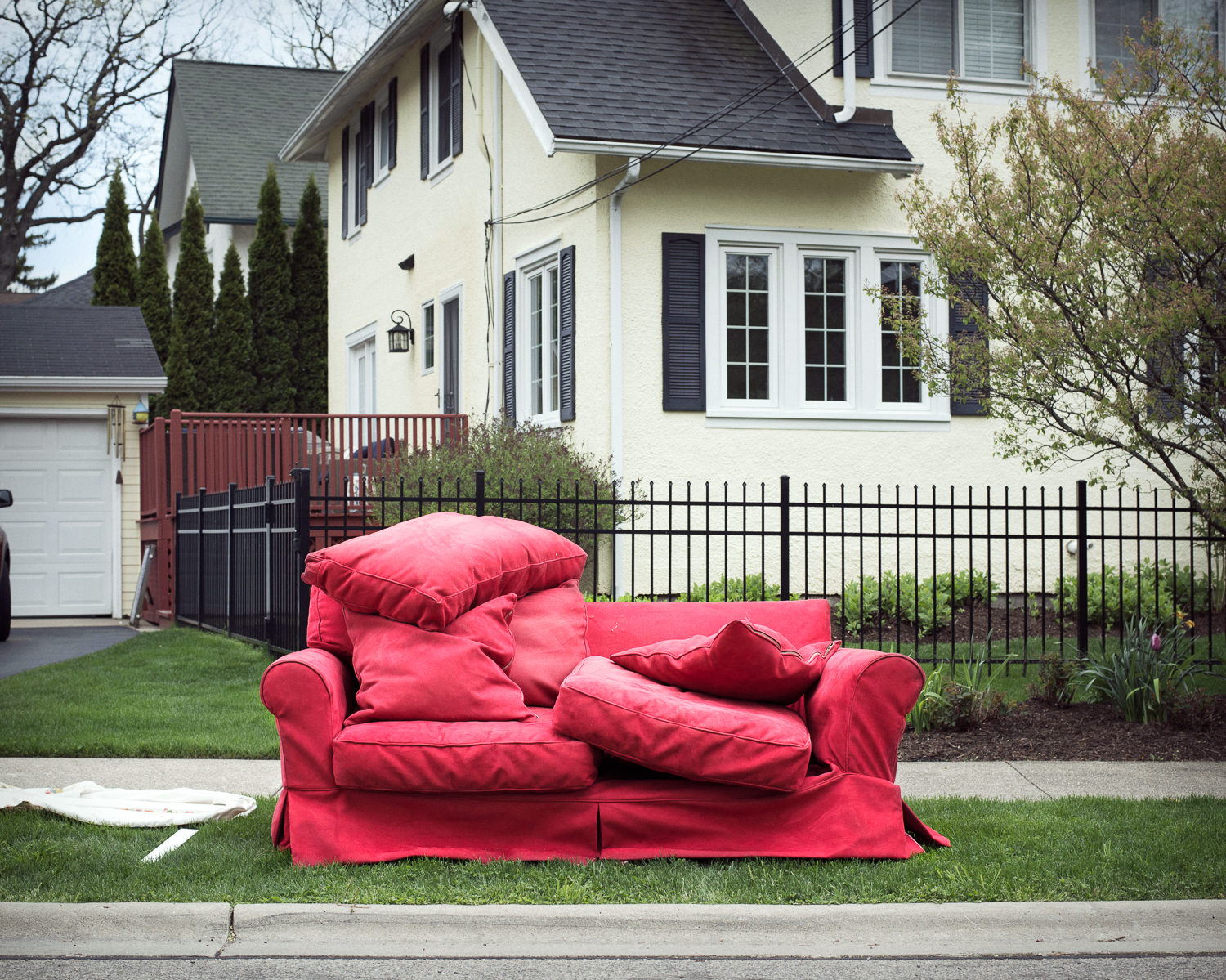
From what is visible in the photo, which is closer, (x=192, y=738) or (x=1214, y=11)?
(x=192, y=738)

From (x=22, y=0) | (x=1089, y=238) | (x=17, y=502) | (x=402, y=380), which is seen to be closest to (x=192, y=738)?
(x=1089, y=238)

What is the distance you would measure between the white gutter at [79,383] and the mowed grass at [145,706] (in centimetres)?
477

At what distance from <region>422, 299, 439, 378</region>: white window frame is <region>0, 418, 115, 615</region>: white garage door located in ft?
12.7

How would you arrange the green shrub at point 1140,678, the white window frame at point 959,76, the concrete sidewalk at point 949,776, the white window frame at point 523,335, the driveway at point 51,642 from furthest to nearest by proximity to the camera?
the white window frame at point 523,335 → the white window frame at point 959,76 → the driveway at point 51,642 → the green shrub at point 1140,678 → the concrete sidewalk at point 949,776

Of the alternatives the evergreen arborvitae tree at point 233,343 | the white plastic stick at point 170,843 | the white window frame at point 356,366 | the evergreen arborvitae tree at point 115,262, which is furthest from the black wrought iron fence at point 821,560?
the evergreen arborvitae tree at point 115,262

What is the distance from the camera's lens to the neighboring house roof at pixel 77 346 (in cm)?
1484

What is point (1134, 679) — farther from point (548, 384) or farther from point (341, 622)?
point (548, 384)

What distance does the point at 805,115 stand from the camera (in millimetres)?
12062

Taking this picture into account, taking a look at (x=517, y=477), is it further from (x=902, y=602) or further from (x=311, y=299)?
(x=311, y=299)

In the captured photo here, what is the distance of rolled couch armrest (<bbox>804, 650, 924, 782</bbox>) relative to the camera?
14.7 ft

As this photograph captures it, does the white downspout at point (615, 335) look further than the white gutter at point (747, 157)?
Yes

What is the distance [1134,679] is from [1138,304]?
2125 mm

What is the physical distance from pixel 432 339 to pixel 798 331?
233 inches

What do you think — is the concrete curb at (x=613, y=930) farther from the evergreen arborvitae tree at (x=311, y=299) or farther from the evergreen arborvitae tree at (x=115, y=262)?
the evergreen arborvitae tree at (x=115, y=262)
